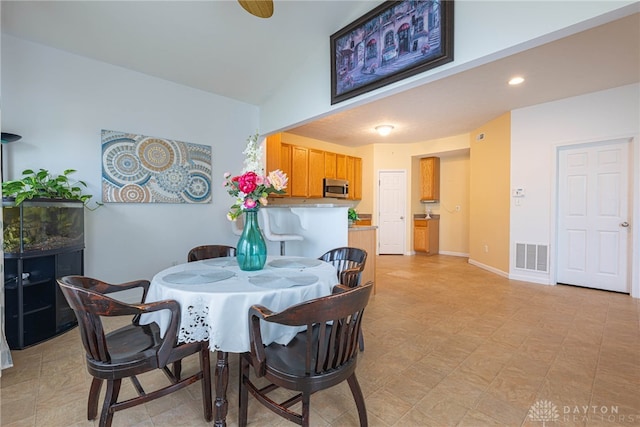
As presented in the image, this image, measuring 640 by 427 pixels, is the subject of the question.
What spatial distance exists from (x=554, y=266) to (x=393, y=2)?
4.15 metres

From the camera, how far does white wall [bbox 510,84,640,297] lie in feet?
11.7

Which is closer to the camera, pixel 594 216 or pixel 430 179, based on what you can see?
pixel 594 216

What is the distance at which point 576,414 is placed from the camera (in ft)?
5.16

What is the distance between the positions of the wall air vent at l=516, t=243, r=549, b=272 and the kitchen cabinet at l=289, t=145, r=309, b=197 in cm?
388

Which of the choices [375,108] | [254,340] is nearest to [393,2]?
[375,108]

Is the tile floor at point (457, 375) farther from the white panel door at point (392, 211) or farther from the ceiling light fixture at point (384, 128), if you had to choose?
the white panel door at point (392, 211)

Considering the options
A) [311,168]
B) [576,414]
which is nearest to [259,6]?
[576,414]

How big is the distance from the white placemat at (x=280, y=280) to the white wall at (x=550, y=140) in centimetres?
418

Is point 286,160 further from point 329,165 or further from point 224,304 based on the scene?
point 224,304

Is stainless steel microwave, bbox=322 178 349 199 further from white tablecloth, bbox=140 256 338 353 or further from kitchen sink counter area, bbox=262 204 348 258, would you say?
white tablecloth, bbox=140 256 338 353

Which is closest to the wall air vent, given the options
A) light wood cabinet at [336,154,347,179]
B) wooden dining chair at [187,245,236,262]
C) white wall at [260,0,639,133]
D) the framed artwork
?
white wall at [260,0,639,133]

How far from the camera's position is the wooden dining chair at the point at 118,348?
121 cm

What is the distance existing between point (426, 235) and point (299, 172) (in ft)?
11.0

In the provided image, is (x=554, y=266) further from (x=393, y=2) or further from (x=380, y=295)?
(x=393, y=2)
